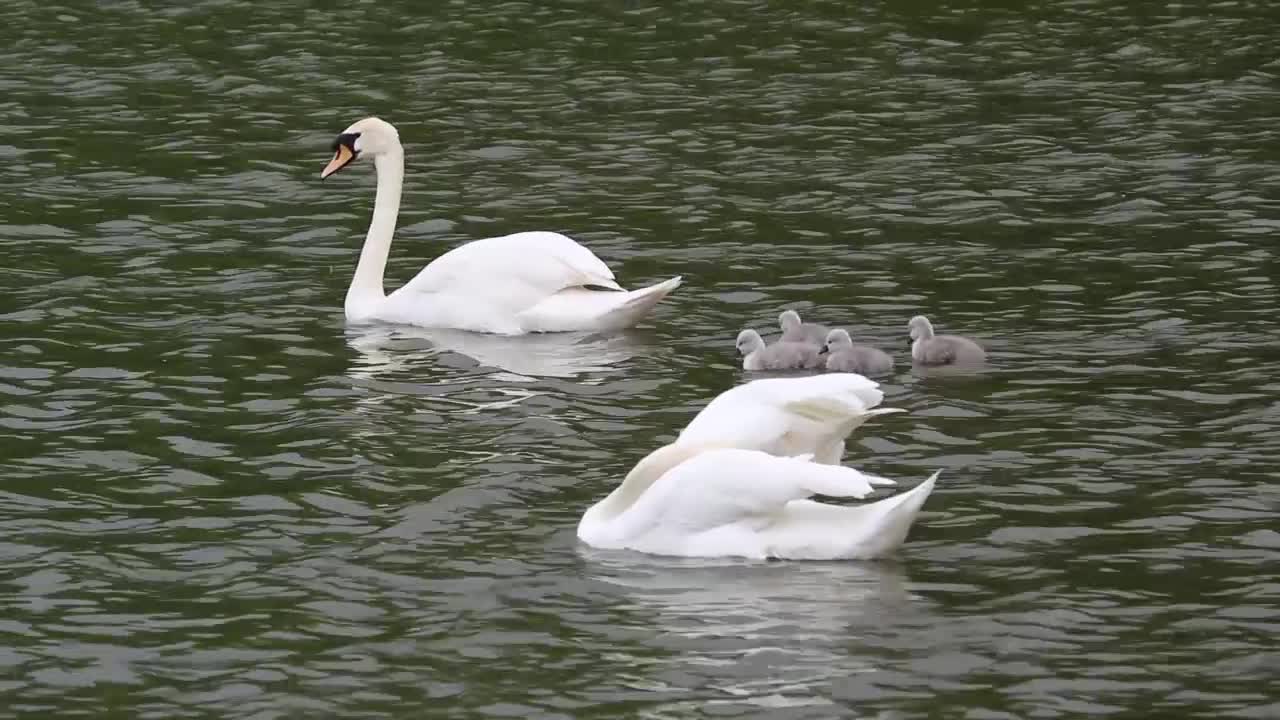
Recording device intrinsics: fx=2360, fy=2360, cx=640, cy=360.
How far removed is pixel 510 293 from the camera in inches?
579

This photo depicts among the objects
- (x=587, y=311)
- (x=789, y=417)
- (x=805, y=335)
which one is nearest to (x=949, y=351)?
(x=805, y=335)

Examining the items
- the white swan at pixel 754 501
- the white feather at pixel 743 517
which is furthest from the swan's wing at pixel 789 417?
the white feather at pixel 743 517

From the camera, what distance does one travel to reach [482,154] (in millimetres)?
19484

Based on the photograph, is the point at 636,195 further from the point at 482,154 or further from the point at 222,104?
the point at 222,104

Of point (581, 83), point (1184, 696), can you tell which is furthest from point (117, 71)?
point (1184, 696)

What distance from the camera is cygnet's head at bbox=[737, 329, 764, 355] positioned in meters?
13.3

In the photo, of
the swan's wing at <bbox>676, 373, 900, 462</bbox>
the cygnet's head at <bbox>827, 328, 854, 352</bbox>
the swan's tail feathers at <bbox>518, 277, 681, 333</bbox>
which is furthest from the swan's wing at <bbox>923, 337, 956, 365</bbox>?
the swan's wing at <bbox>676, 373, 900, 462</bbox>

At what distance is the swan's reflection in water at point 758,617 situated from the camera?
866cm

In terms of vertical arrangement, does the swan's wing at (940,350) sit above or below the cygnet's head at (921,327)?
below

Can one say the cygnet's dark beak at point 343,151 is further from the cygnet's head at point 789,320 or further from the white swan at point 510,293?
the cygnet's head at point 789,320

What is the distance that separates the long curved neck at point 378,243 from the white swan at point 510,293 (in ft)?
0.03

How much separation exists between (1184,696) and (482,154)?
11959mm

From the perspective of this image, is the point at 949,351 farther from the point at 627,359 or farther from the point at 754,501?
the point at 754,501

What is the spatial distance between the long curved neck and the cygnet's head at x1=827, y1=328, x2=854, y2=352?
3356mm
